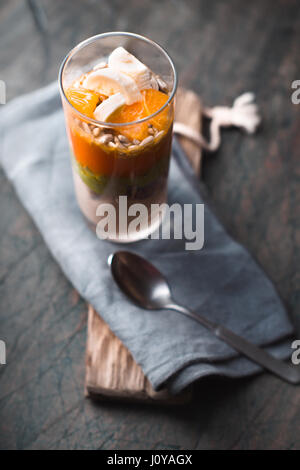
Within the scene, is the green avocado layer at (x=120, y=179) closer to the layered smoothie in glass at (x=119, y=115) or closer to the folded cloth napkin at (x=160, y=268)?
the layered smoothie in glass at (x=119, y=115)

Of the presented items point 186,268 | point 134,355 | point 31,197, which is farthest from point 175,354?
point 31,197

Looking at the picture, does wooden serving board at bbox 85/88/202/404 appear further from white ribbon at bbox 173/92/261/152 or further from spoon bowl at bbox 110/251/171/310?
white ribbon at bbox 173/92/261/152

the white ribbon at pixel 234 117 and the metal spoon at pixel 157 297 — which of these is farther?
the white ribbon at pixel 234 117

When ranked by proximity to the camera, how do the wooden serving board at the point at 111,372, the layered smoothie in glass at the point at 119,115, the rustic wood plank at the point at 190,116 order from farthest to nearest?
the rustic wood plank at the point at 190,116 < the wooden serving board at the point at 111,372 < the layered smoothie in glass at the point at 119,115

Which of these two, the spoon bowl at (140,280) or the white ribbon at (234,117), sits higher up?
Answer: the white ribbon at (234,117)

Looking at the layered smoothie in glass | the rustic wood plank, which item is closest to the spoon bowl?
the layered smoothie in glass

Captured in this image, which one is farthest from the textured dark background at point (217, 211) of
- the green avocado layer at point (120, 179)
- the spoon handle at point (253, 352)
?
the green avocado layer at point (120, 179)

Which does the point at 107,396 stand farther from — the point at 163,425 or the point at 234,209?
the point at 234,209
